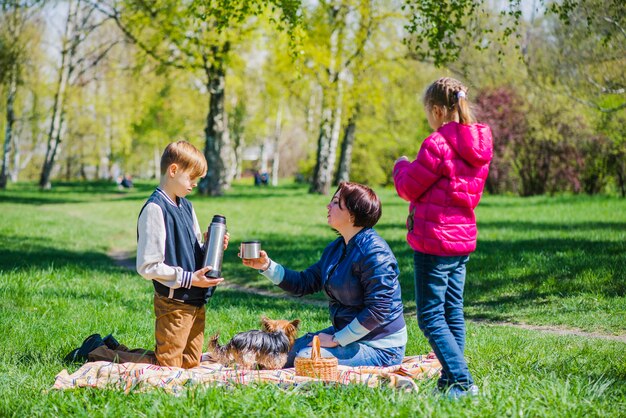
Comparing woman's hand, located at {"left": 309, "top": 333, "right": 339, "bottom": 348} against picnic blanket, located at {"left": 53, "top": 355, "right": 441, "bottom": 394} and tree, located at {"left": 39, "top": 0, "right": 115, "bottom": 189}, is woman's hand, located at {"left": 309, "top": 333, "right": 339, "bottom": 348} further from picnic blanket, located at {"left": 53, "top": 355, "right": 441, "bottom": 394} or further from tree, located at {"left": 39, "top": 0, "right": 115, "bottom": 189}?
tree, located at {"left": 39, "top": 0, "right": 115, "bottom": 189}

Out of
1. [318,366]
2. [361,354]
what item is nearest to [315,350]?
[318,366]

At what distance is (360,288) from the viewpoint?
4695 millimetres

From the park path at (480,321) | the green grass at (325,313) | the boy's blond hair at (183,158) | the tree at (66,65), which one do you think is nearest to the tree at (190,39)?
the tree at (66,65)

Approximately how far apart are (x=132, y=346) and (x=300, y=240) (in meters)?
8.70

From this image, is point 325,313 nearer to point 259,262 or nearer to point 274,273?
point 274,273

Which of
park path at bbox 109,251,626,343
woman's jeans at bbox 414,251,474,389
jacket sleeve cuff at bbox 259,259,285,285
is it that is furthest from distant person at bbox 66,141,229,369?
park path at bbox 109,251,626,343

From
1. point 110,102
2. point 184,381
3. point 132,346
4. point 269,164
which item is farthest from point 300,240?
point 269,164

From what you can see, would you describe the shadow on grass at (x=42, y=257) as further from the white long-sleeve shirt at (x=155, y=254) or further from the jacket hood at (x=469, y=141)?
the jacket hood at (x=469, y=141)

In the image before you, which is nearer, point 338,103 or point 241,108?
point 338,103

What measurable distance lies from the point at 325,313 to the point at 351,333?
321 cm

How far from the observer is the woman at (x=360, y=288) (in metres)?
4.59

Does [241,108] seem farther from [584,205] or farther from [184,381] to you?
[184,381]

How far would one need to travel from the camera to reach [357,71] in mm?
26562

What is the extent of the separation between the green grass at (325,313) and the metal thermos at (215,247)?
36.8 inches
